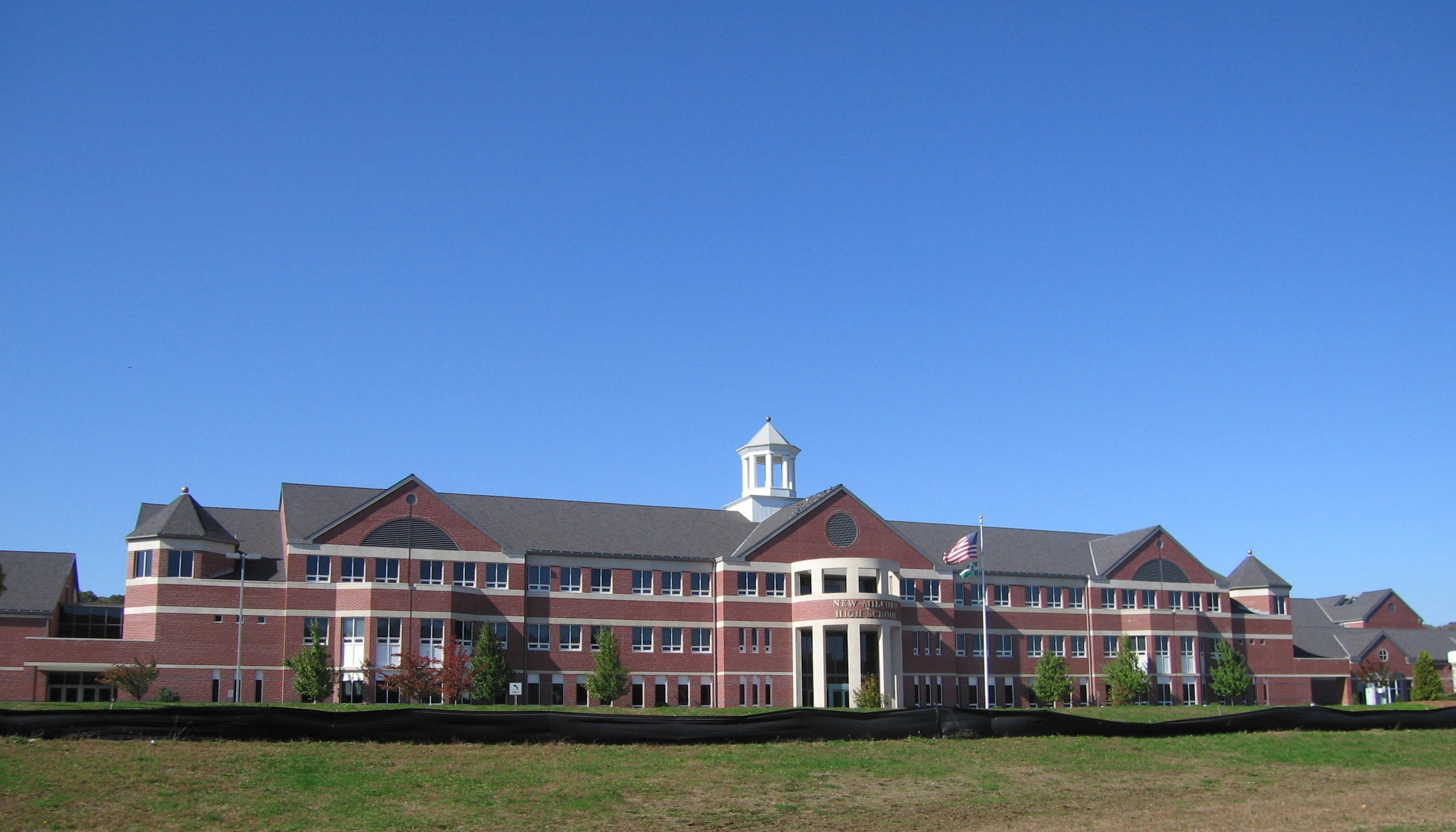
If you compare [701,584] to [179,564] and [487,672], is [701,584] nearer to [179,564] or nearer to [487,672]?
[487,672]

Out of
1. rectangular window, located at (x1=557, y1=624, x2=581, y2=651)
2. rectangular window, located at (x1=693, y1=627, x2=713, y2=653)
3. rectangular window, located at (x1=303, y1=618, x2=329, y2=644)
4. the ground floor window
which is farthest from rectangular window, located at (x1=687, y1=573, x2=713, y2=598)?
the ground floor window

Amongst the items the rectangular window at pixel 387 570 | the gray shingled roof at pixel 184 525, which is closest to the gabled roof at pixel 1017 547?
the rectangular window at pixel 387 570

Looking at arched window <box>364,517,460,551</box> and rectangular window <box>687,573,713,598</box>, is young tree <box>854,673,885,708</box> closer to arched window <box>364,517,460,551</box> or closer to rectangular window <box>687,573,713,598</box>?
rectangular window <box>687,573,713,598</box>

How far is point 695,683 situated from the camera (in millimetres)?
72188

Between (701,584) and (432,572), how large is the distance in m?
15.7

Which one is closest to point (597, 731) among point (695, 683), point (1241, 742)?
point (1241, 742)

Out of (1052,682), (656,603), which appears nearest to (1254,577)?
(1052,682)

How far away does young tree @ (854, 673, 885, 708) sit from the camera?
64.8 metres

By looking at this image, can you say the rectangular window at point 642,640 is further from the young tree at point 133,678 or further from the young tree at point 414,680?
the young tree at point 133,678

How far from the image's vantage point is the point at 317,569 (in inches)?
2511

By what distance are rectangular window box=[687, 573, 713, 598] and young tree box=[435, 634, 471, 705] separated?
1460cm

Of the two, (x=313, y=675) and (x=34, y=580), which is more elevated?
(x=34, y=580)

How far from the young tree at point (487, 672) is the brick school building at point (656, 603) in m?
0.75

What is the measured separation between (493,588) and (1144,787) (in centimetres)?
4485
